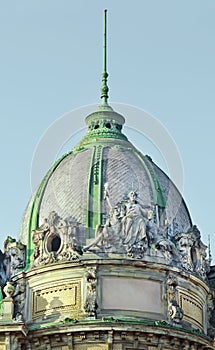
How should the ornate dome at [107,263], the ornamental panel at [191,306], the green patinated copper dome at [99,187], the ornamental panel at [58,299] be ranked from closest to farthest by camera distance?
the ornate dome at [107,263] → the ornamental panel at [58,299] → the ornamental panel at [191,306] → the green patinated copper dome at [99,187]

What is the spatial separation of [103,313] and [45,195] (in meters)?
7.19

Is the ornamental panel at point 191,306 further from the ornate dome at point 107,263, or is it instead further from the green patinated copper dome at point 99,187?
the green patinated copper dome at point 99,187

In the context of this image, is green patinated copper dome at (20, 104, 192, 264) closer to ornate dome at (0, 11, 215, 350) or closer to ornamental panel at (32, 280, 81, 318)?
ornate dome at (0, 11, 215, 350)

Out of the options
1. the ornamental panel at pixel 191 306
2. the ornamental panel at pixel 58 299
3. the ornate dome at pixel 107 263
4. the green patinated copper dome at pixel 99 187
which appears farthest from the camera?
the green patinated copper dome at pixel 99 187

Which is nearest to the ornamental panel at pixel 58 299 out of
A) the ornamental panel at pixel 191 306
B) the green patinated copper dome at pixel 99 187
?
the green patinated copper dome at pixel 99 187

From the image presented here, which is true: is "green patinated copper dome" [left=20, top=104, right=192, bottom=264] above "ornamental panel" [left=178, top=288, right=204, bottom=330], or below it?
above

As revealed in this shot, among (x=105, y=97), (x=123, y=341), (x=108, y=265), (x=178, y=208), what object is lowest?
(x=123, y=341)

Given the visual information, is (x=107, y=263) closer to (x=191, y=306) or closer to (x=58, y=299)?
(x=58, y=299)

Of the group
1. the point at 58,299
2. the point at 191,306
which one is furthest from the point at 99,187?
the point at 191,306

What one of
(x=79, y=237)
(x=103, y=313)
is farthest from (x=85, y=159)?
(x=103, y=313)

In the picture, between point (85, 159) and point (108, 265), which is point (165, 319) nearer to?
point (108, 265)

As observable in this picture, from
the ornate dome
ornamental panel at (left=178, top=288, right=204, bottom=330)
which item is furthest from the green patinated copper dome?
ornamental panel at (left=178, top=288, right=204, bottom=330)

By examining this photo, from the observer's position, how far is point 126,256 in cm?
4647

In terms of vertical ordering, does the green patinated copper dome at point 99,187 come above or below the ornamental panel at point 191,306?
above
